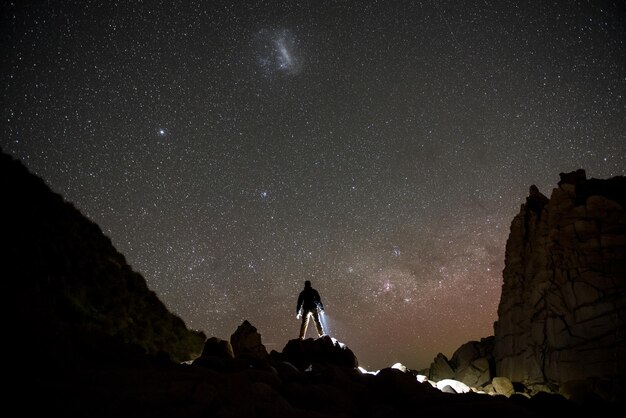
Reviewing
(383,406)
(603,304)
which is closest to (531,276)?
(603,304)

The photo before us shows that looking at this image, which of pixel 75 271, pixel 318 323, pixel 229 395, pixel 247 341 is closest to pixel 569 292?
pixel 318 323

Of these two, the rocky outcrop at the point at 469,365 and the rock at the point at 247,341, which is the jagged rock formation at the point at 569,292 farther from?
the rock at the point at 247,341

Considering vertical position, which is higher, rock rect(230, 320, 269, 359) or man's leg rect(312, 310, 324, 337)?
man's leg rect(312, 310, 324, 337)

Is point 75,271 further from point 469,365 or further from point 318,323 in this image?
point 469,365

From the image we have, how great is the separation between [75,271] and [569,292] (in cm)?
2464

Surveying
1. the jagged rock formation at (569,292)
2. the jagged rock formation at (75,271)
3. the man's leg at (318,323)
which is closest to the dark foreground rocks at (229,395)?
the jagged rock formation at (75,271)

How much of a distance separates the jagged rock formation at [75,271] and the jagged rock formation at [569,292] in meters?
18.1

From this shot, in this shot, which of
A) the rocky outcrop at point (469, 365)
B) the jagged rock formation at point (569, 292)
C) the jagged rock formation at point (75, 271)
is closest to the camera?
the jagged rock formation at point (75, 271)

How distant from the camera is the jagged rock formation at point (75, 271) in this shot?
14904mm

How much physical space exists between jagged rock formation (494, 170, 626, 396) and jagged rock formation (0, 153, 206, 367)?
18085 mm

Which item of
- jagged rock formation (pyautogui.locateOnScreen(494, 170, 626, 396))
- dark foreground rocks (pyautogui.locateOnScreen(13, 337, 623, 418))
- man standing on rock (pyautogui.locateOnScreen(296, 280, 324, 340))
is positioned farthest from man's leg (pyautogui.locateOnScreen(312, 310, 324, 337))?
jagged rock formation (pyautogui.locateOnScreen(494, 170, 626, 396))

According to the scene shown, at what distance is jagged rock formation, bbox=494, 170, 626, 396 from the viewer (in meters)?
16.2

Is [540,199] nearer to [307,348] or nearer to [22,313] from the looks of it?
[307,348]

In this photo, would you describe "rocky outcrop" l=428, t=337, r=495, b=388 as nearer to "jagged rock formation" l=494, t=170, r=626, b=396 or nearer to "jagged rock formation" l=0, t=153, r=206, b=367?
"jagged rock formation" l=494, t=170, r=626, b=396
